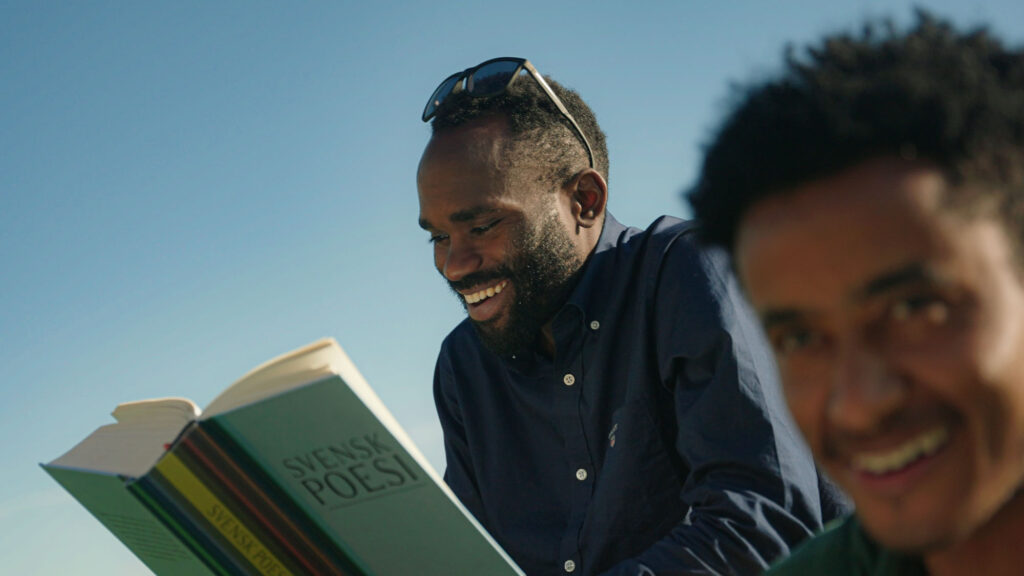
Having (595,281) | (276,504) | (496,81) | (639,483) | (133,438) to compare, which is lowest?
(639,483)

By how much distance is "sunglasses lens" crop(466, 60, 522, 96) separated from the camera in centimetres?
307

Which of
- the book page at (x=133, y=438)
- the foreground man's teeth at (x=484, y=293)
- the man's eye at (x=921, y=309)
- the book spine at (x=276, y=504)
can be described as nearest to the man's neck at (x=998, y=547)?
the man's eye at (x=921, y=309)

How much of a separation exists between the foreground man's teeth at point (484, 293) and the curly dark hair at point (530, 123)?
1.20 feet

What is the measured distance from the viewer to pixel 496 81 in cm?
308

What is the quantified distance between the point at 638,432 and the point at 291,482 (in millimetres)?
931

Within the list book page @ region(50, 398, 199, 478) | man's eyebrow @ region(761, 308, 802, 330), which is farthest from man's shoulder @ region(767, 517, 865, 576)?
book page @ region(50, 398, 199, 478)

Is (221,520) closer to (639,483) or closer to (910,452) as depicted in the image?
(639,483)

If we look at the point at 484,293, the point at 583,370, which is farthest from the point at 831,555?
the point at 484,293

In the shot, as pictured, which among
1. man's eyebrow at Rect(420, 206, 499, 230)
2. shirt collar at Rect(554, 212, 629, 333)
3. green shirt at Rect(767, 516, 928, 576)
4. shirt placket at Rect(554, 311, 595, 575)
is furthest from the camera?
man's eyebrow at Rect(420, 206, 499, 230)

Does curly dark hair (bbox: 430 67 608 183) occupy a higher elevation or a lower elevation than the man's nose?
higher

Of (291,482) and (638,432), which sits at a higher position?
(291,482)

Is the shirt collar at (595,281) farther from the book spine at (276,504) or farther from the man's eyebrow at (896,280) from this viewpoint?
the man's eyebrow at (896,280)

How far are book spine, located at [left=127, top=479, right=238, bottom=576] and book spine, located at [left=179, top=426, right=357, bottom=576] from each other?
0.11 metres

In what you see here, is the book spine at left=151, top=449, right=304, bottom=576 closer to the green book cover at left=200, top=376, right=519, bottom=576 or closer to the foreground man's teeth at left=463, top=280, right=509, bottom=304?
the green book cover at left=200, top=376, right=519, bottom=576
